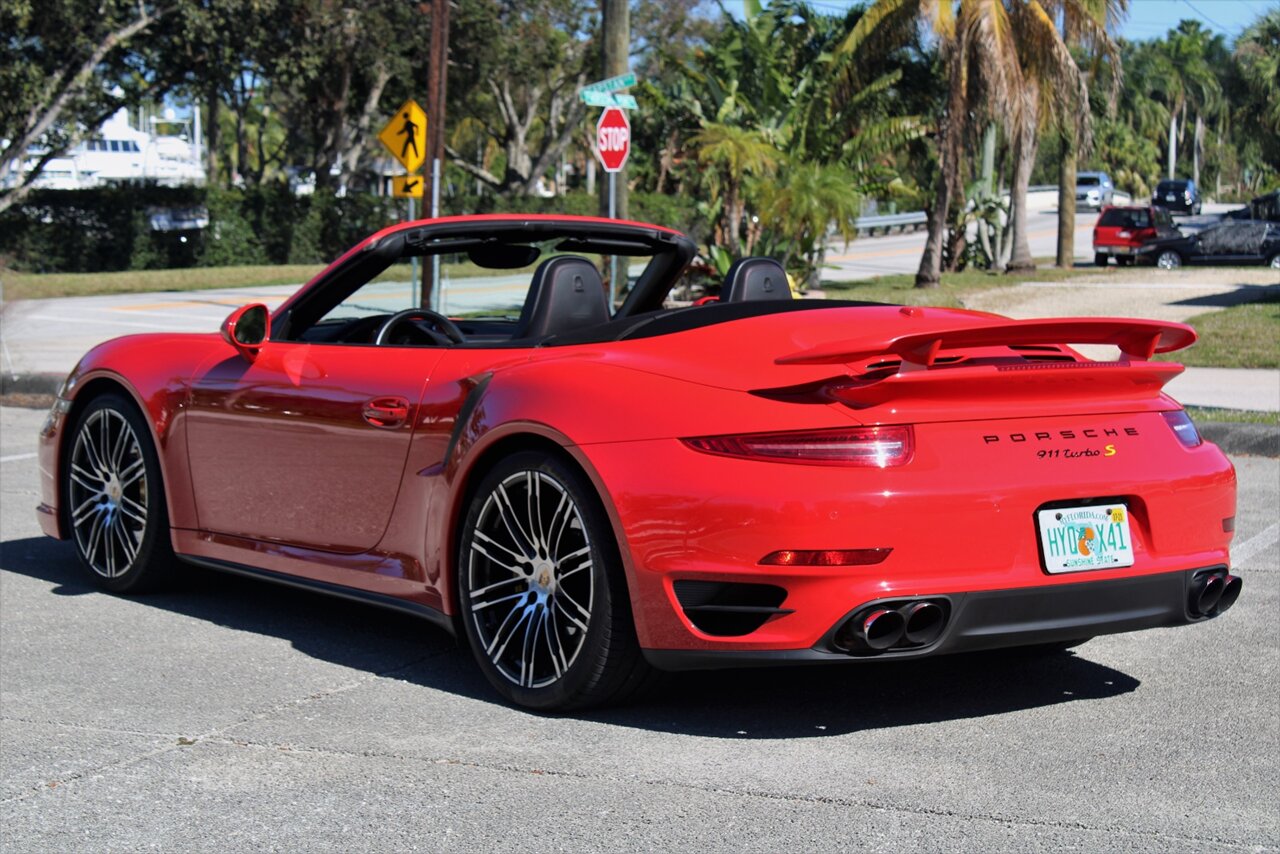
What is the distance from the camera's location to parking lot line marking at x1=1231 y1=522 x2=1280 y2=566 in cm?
715

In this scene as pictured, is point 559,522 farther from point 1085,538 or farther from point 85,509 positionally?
point 85,509

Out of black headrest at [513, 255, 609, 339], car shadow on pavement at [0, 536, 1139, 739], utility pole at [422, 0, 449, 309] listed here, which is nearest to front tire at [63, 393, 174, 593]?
car shadow on pavement at [0, 536, 1139, 739]

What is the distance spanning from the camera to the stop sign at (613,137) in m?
17.1

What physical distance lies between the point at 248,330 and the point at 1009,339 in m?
2.74

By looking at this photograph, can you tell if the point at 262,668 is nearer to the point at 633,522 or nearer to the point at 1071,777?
the point at 633,522

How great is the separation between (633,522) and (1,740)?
1859 mm

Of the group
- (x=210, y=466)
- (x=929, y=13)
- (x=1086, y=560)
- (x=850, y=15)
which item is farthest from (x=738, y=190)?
(x=1086, y=560)

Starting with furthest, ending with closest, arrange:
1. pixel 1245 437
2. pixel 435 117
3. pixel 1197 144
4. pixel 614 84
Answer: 1. pixel 1197 144
2. pixel 435 117
3. pixel 614 84
4. pixel 1245 437

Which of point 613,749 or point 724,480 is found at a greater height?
point 724,480

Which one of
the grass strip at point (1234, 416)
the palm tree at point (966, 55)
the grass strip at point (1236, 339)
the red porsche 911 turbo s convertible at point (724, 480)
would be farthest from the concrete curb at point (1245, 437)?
the palm tree at point (966, 55)

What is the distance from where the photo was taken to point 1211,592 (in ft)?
14.8

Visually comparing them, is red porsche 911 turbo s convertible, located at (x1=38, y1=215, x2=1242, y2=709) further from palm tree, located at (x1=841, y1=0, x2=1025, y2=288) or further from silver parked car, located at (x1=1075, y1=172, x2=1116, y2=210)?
silver parked car, located at (x1=1075, y1=172, x2=1116, y2=210)

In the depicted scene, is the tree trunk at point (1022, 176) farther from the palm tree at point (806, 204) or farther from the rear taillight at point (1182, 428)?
the rear taillight at point (1182, 428)

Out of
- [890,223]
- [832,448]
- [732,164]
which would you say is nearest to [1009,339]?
[832,448]
